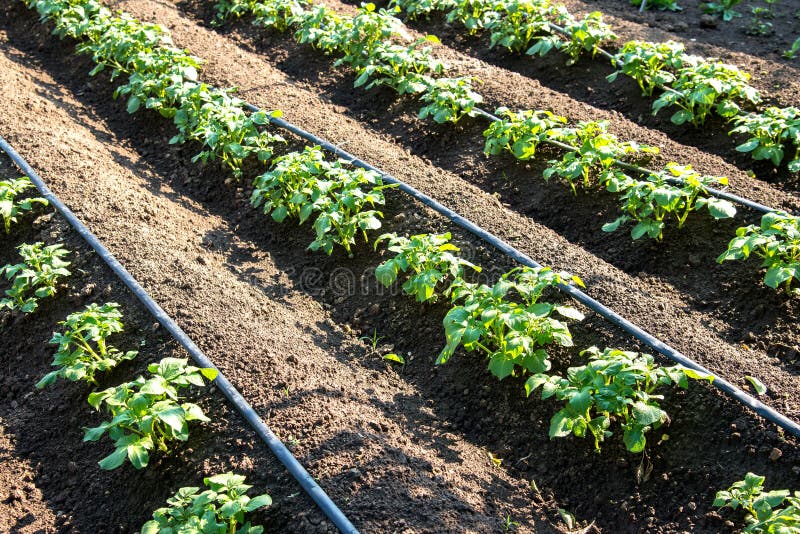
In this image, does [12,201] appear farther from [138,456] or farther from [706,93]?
[706,93]

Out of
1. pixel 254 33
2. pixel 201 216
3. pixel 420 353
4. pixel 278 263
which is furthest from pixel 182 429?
pixel 254 33

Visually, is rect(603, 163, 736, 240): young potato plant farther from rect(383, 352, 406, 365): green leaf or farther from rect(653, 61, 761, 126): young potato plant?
rect(383, 352, 406, 365): green leaf

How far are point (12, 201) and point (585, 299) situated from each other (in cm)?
356

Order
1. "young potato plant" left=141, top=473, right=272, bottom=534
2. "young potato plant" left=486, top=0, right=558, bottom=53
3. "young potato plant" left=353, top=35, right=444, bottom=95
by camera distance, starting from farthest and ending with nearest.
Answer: "young potato plant" left=486, top=0, right=558, bottom=53 < "young potato plant" left=353, top=35, right=444, bottom=95 < "young potato plant" left=141, top=473, right=272, bottom=534

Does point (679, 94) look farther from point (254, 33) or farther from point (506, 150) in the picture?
point (254, 33)

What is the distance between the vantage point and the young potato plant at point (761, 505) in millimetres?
2824

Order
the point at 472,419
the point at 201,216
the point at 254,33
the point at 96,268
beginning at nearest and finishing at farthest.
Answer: the point at 472,419
the point at 96,268
the point at 201,216
the point at 254,33

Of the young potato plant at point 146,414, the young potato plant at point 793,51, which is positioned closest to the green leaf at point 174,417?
the young potato plant at point 146,414

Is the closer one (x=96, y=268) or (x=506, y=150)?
(x=96, y=268)

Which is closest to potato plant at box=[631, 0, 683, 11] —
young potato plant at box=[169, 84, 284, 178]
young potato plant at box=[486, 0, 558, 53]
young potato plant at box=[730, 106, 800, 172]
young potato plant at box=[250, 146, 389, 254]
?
young potato plant at box=[486, 0, 558, 53]

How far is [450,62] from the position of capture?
267 inches

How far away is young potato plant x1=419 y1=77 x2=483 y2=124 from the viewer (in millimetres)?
5766

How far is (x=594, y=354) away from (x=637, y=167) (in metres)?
1.91

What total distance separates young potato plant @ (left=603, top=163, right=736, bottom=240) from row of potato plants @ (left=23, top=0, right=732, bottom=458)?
0.71 metres
